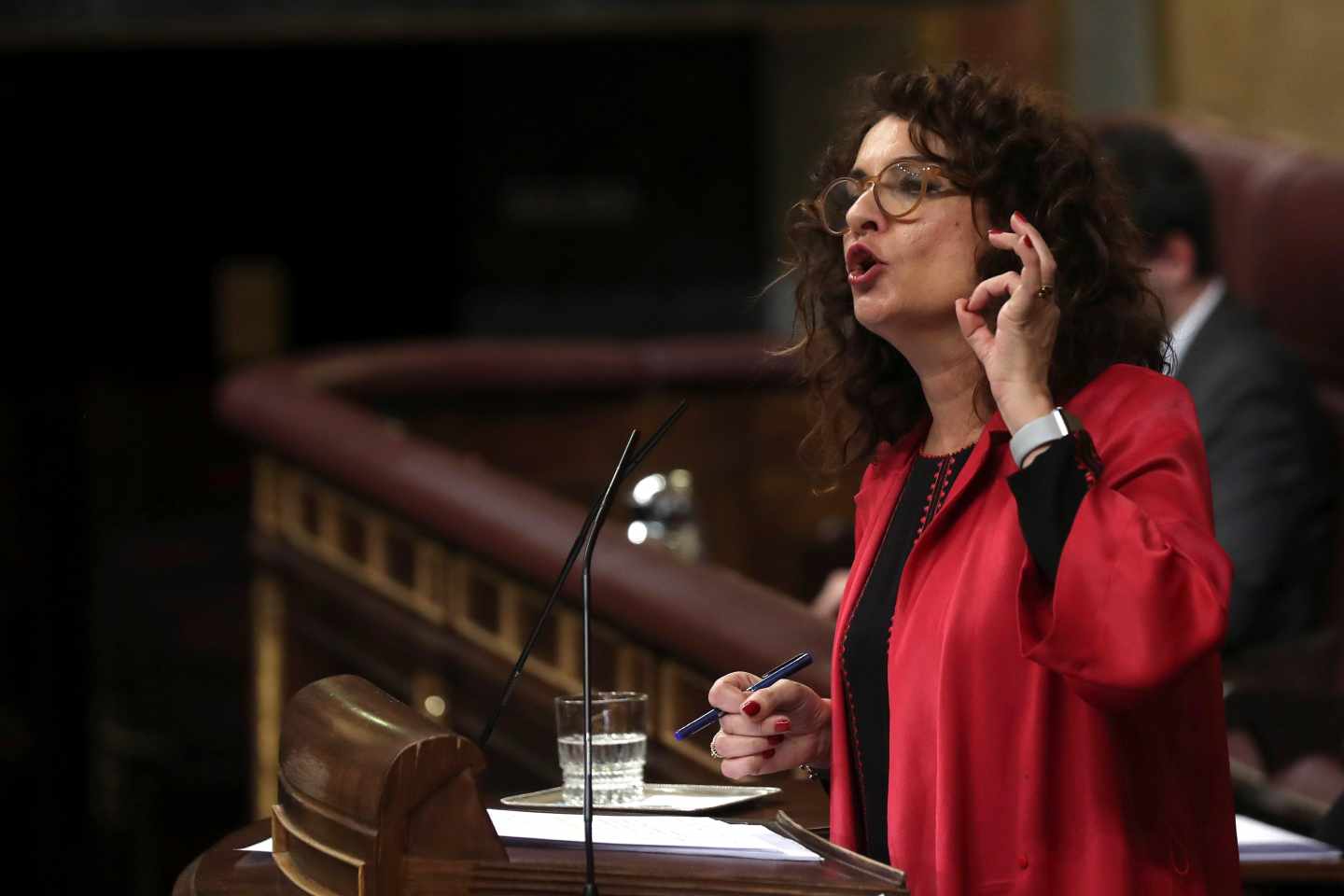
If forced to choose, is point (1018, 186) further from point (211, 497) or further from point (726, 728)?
point (211, 497)

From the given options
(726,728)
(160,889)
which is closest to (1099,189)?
(726,728)

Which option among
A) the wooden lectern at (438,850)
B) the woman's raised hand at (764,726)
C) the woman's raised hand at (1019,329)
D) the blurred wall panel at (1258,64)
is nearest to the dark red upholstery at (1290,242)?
the blurred wall panel at (1258,64)

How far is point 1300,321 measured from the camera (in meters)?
4.24

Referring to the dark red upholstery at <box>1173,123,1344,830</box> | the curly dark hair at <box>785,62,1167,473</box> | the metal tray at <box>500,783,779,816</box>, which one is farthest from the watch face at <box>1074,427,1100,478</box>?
the dark red upholstery at <box>1173,123,1344,830</box>

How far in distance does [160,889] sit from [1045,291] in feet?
15.5

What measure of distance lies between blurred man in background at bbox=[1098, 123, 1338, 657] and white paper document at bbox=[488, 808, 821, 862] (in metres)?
2.03

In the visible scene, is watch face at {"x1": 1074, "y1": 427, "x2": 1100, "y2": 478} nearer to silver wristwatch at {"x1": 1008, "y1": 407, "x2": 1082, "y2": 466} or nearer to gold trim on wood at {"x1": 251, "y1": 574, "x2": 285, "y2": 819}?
silver wristwatch at {"x1": 1008, "y1": 407, "x2": 1082, "y2": 466}

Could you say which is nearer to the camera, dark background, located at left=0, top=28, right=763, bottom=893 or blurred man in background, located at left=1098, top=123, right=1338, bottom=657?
blurred man in background, located at left=1098, top=123, right=1338, bottom=657

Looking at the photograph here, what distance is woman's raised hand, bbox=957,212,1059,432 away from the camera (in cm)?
163

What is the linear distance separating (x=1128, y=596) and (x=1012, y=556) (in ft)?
0.57

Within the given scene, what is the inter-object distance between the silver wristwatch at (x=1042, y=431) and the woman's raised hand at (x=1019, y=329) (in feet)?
0.04

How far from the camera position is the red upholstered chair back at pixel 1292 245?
4.14 meters


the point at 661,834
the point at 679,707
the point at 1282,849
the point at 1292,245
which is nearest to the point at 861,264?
the point at 661,834

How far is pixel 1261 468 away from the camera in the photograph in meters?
3.69
